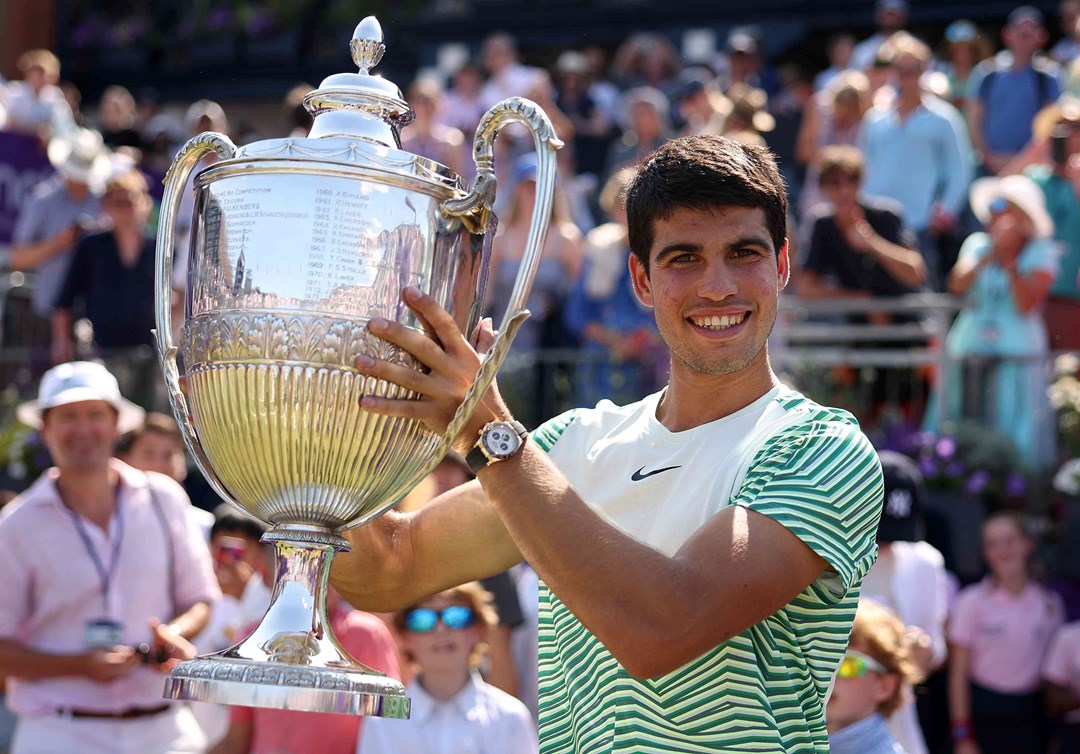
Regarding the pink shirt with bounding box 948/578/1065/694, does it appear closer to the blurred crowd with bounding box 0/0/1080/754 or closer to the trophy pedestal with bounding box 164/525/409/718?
the blurred crowd with bounding box 0/0/1080/754

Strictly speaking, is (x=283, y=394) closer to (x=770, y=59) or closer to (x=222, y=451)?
(x=222, y=451)

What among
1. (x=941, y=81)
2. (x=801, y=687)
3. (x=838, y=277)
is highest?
(x=941, y=81)

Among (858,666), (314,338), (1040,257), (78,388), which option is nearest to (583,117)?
(1040,257)

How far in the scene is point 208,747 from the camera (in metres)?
5.79

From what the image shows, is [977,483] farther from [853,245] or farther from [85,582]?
[85,582]

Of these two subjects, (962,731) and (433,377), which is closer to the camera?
(433,377)

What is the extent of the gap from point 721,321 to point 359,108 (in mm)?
701

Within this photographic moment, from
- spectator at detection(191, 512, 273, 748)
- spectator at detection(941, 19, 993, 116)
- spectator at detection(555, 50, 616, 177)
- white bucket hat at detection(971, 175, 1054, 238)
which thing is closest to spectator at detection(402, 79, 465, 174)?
spectator at detection(555, 50, 616, 177)

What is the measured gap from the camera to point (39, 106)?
12.8m

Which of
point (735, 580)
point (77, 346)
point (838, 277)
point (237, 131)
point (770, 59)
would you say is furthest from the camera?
point (770, 59)

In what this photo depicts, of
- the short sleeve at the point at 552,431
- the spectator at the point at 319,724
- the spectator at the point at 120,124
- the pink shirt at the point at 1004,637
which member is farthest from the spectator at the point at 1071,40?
the short sleeve at the point at 552,431

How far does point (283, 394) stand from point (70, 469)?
3.70 meters

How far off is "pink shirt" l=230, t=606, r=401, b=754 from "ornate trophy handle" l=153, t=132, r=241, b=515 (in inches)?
103

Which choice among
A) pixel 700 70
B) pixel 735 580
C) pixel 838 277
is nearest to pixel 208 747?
pixel 735 580
